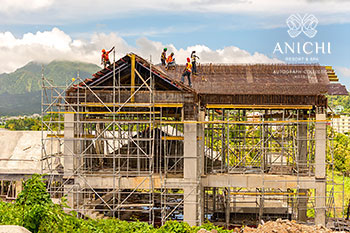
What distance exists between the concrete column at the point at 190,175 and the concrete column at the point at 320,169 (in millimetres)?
7599

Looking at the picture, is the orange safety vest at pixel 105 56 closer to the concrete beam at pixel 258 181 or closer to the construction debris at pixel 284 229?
the concrete beam at pixel 258 181

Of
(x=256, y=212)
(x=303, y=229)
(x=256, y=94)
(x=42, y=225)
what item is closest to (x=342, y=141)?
(x=256, y=212)

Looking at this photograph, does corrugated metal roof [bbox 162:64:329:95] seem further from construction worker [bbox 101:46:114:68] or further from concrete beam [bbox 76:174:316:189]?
concrete beam [bbox 76:174:316:189]

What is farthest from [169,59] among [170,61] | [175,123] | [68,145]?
[68,145]

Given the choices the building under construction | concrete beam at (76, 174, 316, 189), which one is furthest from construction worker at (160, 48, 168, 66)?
concrete beam at (76, 174, 316, 189)

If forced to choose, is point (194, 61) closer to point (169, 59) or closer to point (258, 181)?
point (169, 59)

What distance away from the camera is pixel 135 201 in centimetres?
3503

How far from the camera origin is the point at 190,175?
1064 inches

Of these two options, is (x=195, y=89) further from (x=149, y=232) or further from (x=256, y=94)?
(x=149, y=232)

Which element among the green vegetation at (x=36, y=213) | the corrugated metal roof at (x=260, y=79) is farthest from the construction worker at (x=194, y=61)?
the green vegetation at (x=36, y=213)

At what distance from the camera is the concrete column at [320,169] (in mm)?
27828

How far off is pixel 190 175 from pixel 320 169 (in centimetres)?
812

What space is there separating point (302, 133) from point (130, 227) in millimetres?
16663

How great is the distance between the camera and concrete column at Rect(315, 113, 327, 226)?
27.8m
